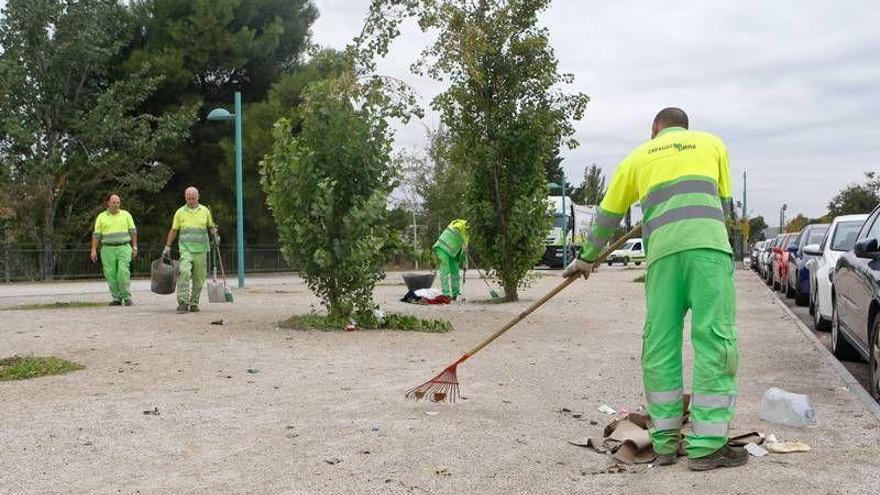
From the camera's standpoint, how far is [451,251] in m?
16.2

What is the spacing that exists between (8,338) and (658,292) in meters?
8.15

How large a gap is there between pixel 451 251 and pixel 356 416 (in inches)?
402

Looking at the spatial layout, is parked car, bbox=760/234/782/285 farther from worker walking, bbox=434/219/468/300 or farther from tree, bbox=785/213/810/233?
tree, bbox=785/213/810/233

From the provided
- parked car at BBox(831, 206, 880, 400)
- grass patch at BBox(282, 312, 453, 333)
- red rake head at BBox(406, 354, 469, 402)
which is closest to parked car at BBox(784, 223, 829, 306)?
parked car at BBox(831, 206, 880, 400)

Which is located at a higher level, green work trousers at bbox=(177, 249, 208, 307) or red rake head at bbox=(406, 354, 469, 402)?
green work trousers at bbox=(177, 249, 208, 307)

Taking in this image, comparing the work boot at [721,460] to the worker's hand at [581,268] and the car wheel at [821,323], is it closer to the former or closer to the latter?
the worker's hand at [581,268]

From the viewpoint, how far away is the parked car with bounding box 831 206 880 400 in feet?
23.0

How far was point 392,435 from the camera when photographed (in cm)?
557

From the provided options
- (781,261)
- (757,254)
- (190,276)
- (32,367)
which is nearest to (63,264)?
(190,276)

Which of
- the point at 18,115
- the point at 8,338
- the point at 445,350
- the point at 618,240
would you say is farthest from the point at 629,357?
the point at 18,115

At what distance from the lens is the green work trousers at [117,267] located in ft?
47.1

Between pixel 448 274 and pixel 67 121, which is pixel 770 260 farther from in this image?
pixel 67 121

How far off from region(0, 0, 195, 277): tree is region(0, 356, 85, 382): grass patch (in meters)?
20.7

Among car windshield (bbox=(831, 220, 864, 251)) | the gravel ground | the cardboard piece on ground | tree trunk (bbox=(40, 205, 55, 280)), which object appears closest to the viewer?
the gravel ground
